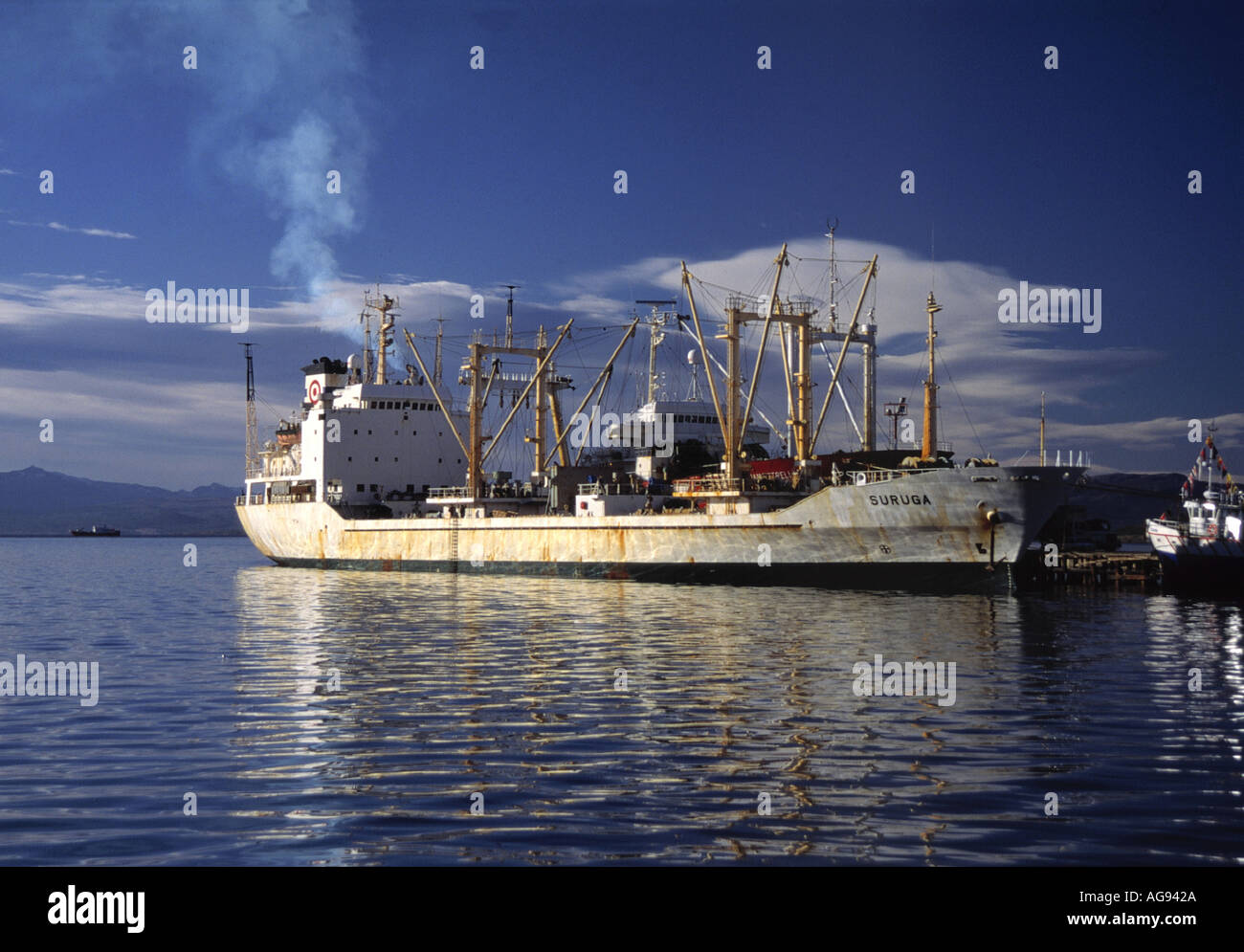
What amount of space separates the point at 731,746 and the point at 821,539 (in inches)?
1215

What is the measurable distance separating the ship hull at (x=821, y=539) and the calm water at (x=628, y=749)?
10.4m

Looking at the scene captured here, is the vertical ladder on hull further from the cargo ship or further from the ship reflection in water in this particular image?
the ship reflection in water

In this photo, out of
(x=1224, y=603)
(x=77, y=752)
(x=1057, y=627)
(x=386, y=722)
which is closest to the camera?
(x=77, y=752)

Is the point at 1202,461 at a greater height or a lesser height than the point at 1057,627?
greater

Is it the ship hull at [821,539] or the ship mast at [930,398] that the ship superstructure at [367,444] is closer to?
the ship hull at [821,539]

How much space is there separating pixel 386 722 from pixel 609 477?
159 ft

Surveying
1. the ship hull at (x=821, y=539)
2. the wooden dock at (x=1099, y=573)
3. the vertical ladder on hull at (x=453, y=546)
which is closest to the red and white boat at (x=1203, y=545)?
the wooden dock at (x=1099, y=573)

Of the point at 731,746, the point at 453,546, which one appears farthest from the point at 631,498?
the point at 731,746

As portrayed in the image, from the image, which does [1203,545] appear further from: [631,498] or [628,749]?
[628,749]

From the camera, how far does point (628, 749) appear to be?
14.3 metres

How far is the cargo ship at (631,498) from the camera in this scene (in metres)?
41.9

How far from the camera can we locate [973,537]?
41594mm
